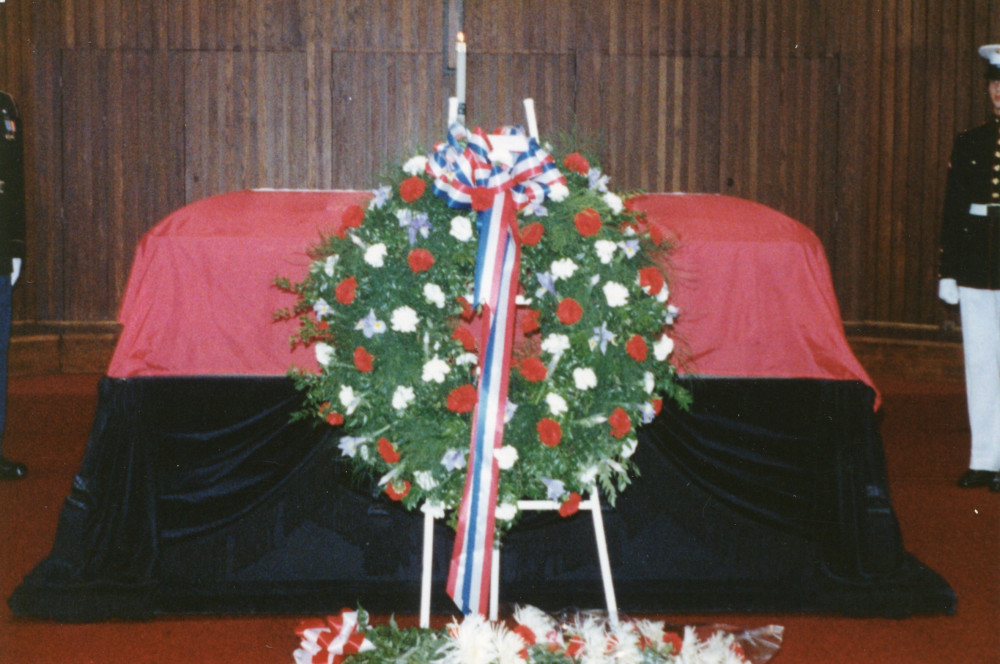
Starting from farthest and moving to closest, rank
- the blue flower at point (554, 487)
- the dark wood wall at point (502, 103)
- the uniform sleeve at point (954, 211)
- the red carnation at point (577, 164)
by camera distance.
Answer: the dark wood wall at point (502, 103), the uniform sleeve at point (954, 211), the red carnation at point (577, 164), the blue flower at point (554, 487)

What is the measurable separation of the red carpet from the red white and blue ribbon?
2.18 ft

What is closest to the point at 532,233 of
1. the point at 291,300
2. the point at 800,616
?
the point at 291,300

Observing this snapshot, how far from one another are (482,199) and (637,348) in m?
0.49

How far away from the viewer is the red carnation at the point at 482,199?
241 centimetres

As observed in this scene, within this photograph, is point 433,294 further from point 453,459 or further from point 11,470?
point 11,470

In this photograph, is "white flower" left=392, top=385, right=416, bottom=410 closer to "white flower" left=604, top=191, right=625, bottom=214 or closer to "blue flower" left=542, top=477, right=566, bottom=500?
"blue flower" left=542, top=477, right=566, bottom=500

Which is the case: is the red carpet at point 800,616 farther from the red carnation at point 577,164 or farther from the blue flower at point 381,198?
the red carnation at point 577,164

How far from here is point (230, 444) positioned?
122 inches

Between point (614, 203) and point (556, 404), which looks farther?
point (614, 203)

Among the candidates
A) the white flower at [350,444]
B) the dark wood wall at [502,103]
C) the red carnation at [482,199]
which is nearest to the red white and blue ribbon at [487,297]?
the red carnation at [482,199]

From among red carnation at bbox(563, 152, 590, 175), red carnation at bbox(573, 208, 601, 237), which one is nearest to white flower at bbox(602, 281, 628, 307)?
red carnation at bbox(573, 208, 601, 237)

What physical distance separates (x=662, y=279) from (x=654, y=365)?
0.21 m

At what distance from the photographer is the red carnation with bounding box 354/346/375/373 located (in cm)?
239

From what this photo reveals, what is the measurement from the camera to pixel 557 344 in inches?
95.4
